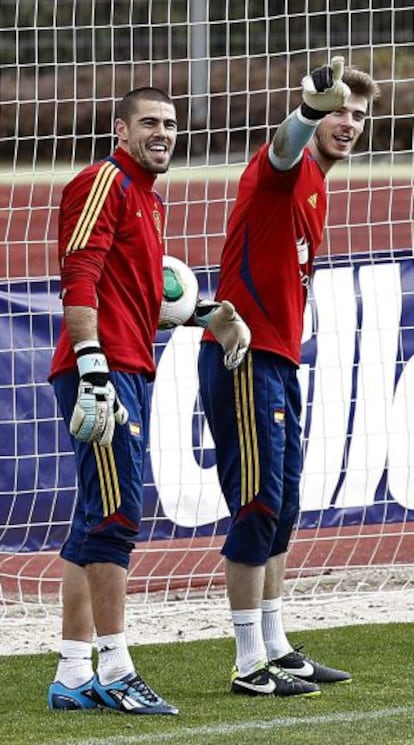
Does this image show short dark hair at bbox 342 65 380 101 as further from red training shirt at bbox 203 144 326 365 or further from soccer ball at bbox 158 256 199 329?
soccer ball at bbox 158 256 199 329

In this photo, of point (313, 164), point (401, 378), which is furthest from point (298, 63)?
point (313, 164)

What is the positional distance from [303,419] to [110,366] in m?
2.99

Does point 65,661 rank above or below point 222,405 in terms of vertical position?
below

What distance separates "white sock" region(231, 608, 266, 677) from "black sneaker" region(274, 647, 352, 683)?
0.67ft

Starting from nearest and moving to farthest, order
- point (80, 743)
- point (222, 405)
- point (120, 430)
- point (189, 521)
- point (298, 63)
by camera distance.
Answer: point (80, 743), point (120, 430), point (222, 405), point (189, 521), point (298, 63)

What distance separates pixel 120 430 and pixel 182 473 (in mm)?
2809

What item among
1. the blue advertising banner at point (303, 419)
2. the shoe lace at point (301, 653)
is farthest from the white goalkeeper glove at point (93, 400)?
the blue advertising banner at point (303, 419)

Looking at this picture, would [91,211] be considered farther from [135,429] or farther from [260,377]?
[260,377]

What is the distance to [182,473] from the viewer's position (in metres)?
7.96

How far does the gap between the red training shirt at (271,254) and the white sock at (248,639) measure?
0.85 m

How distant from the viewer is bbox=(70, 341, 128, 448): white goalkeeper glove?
194 inches

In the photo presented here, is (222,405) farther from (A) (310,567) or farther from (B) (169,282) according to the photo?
(A) (310,567)

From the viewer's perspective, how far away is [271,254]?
18.0 ft

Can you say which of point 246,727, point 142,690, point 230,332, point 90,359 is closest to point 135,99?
point 230,332
